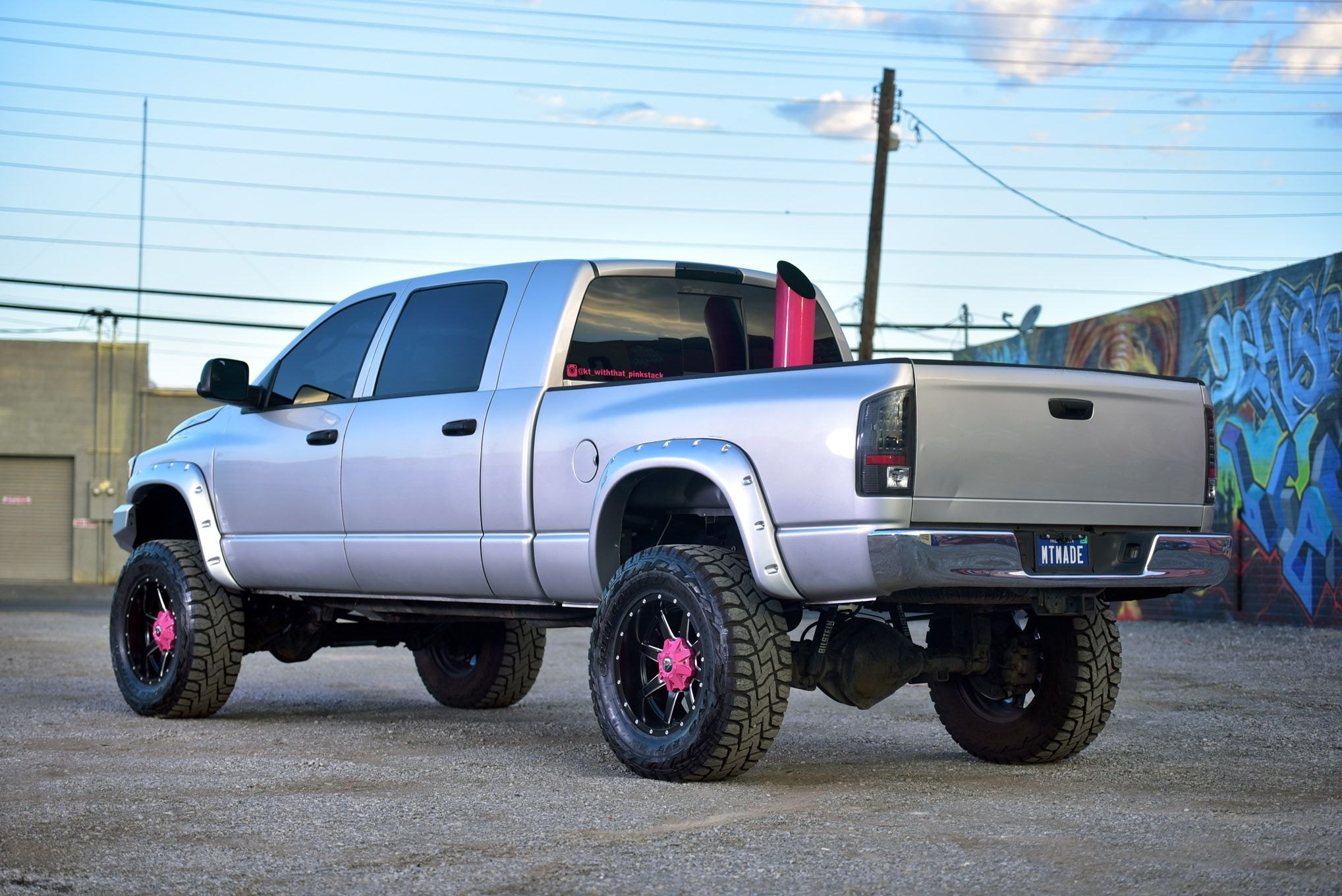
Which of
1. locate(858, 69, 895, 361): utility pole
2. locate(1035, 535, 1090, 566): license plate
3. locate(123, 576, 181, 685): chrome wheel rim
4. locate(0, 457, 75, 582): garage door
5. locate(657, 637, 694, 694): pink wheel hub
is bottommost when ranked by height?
locate(0, 457, 75, 582): garage door

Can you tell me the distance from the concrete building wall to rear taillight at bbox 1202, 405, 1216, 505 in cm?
3614

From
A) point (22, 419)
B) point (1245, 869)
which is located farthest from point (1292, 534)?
point (22, 419)

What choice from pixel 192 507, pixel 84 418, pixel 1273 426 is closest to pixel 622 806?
pixel 192 507

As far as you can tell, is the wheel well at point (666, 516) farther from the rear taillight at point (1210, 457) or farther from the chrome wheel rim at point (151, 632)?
the chrome wheel rim at point (151, 632)

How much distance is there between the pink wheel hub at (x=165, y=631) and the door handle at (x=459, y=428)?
2355 millimetres

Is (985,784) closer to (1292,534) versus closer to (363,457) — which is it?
(363,457)

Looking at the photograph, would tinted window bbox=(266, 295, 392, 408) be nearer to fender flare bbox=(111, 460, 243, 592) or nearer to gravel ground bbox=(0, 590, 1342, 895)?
fender flare bbox=(111, 460, 243, 592)

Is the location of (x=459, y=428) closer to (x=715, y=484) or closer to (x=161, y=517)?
Answer: (x=715, y=484)

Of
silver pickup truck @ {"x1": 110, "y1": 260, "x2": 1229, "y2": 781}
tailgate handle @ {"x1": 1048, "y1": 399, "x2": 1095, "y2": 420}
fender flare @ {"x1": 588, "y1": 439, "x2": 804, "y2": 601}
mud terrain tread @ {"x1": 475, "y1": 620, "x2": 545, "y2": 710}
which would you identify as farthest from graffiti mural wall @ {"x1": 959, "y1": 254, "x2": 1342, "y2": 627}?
fender flare @ {"x1": 588, "y1": 439, "x2": 804, "y2": 601}

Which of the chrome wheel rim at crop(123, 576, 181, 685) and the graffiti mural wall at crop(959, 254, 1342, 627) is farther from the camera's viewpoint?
the graffiti mural wall at crop(959, 254, 1342, 627)

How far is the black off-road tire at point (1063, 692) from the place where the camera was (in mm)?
6422

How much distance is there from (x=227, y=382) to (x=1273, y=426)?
1159 centimetres

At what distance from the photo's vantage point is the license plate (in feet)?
18.0

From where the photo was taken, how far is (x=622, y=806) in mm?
5227
